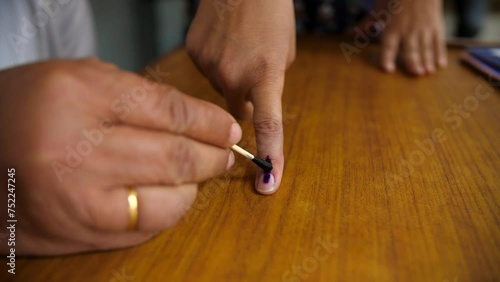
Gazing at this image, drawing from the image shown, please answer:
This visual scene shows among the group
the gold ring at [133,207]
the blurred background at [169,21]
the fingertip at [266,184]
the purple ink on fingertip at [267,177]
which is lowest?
the blurred background at [169,21]

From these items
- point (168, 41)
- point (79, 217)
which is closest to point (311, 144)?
point (79, 217)

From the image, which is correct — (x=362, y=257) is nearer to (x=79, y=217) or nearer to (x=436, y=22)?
(x=79, y=217)

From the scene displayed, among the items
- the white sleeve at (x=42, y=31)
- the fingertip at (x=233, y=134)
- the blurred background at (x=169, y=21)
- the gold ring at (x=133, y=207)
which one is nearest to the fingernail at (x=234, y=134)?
the fingertip at (x=233, y=134)

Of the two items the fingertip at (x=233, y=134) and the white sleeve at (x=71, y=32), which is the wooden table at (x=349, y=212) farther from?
the white sleeve at (x=71, y=32)

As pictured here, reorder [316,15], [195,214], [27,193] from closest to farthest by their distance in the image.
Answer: [27,193]
[195,214]
[316,15]

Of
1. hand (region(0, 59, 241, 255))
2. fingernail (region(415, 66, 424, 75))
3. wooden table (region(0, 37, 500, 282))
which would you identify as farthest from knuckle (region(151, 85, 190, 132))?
fingernail (region(415, 66, 424, 75))

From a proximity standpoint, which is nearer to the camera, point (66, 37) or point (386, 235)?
point (386, 235)

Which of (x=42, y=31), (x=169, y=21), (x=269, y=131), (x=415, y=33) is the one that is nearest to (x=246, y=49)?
(x=269, y=131)

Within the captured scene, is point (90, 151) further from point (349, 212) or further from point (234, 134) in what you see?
point (349, 212)
